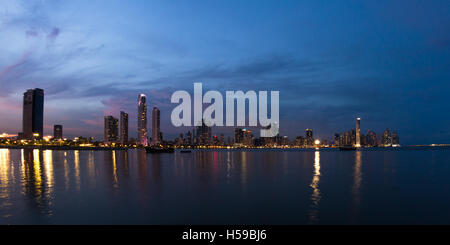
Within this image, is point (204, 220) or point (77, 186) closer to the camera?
point (204, 220)

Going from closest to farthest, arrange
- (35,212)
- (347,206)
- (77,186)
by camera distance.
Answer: (35,212) < (347,206) < (77,186)

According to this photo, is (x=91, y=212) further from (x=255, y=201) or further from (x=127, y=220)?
(x=255, y=201)

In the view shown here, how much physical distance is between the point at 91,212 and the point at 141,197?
5.45 metres

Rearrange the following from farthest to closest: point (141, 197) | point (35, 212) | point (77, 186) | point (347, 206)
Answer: point (77, 186)
point (141, 197)
point (347, 206)
point (35, 212)

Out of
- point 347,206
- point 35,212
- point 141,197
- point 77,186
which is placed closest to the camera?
point 35,212
